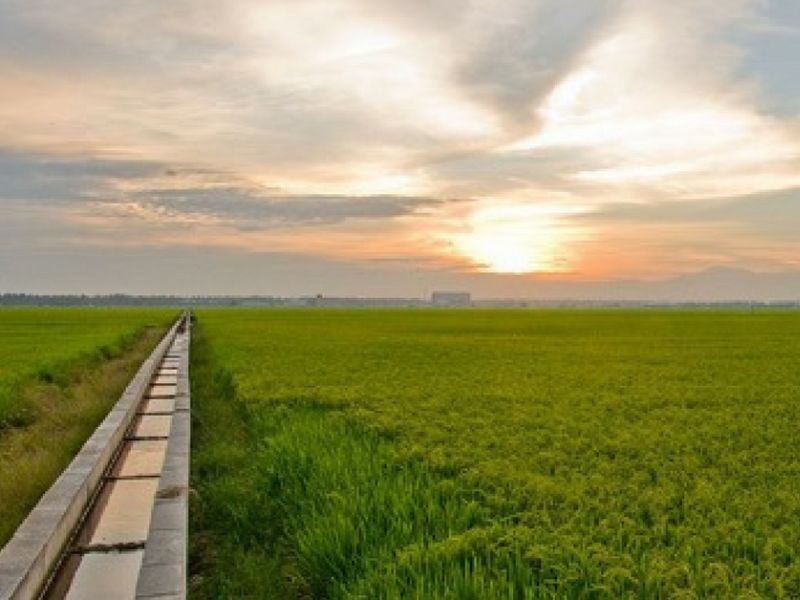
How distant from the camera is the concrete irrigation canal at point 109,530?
190 inches

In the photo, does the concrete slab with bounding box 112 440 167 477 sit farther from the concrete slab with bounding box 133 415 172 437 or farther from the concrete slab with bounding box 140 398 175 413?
the concrete slab with bounding box 140 398 175 413

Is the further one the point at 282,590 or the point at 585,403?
the point at 585,403

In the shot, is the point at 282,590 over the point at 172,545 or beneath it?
beneath

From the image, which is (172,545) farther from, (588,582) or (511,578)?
(588,582)

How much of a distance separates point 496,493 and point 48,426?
884 centimetres

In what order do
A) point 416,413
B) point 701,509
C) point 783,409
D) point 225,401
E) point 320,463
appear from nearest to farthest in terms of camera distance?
point 701,509 < point 320,463 < point 416,413 < point 783,409 < point 225,401

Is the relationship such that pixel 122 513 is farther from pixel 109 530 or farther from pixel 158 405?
pixel 158 405

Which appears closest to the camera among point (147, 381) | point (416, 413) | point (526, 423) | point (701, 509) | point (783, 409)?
point (701, 509)

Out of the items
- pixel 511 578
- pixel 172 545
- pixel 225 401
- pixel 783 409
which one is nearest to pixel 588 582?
pixel 511 578

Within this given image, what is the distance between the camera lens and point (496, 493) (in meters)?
6.17

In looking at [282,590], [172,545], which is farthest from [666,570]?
[172,545]

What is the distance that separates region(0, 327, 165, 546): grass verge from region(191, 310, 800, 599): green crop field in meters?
1.73

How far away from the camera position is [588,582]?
162 inches

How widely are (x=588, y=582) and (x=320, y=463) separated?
3.38m
